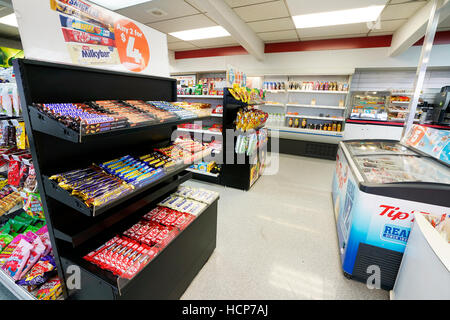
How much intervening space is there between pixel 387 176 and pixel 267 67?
5.30 meters

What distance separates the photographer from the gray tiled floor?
1.80m

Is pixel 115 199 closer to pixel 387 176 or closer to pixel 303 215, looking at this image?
pixel 387 176

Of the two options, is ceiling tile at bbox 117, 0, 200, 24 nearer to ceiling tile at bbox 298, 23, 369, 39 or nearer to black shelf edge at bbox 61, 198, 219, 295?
ceiling tile at bbox 298, 23, 369, 39

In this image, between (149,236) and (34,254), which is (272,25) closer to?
(149,236)

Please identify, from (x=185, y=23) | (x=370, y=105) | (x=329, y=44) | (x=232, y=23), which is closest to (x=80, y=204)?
(x=232, y=23)

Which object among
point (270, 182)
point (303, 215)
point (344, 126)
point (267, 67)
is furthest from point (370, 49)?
point (303, 215)

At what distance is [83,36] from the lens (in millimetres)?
1180

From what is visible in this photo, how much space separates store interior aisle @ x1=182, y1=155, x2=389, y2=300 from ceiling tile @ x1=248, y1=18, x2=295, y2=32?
11.2ft

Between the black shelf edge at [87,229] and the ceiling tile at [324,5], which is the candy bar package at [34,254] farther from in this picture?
the ceiling tile at [324,5]

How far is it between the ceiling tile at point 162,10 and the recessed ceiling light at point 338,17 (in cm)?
214

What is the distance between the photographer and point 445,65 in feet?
15.2

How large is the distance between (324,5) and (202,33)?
3075 mm

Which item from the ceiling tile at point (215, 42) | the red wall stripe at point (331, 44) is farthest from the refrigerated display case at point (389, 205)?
the ceiling tile at point (215, 42)

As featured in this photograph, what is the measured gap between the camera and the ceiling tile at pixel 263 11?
367 centimetres
